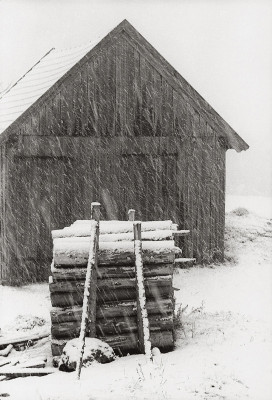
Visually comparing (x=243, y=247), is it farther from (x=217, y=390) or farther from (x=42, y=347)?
(x=217, y=390)

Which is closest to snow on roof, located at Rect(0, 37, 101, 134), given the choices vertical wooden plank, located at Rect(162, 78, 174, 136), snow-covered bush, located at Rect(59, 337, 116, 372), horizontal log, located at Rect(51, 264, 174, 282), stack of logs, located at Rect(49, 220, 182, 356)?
vertical wooden plank, located at Rect(162, 78, 174, 136)

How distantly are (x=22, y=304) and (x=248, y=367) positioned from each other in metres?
5.81

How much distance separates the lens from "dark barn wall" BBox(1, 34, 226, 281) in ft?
45.8

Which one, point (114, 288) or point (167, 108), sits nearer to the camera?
point (114, 288)

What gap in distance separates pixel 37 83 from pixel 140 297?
8923 mm

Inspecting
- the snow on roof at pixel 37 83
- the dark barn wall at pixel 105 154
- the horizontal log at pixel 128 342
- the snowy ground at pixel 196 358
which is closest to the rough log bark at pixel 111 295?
the horizontal log at pixel 128 342

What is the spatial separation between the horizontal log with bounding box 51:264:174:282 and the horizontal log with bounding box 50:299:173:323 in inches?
17.0

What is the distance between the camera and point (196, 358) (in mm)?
8398

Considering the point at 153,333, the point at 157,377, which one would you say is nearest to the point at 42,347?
the point at 153,333

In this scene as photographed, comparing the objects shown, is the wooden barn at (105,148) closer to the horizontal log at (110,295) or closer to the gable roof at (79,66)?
the gable roof at (79,66)

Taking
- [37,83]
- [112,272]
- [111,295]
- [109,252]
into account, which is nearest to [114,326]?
[111,295]

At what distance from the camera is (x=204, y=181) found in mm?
15086

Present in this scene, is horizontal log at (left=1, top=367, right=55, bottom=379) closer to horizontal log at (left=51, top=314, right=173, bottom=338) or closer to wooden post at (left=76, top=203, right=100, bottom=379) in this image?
horizontal log at (left=51, top=314, right=173, bottom=338)

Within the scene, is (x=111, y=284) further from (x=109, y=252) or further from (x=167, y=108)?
(x=167, y=108)
